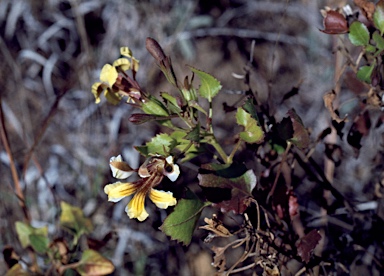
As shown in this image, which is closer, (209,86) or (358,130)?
(209,86)

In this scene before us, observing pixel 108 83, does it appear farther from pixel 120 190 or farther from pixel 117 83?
pixel 120 190

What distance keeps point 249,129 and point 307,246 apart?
0.92ft

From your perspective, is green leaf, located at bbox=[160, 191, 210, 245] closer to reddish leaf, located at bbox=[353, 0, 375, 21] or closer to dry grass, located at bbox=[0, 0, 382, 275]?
reddish leaf, located at bbox=[353, 0, 375, 21]

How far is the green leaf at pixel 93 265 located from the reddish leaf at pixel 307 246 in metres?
0.51

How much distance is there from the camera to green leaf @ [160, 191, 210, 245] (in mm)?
880

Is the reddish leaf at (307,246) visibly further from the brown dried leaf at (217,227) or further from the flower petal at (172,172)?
the flower petal at (172,172)

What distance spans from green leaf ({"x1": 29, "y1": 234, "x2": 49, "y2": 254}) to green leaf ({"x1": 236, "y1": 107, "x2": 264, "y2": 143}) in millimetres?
730

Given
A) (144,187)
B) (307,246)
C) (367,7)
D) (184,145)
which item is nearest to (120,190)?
(144,187)

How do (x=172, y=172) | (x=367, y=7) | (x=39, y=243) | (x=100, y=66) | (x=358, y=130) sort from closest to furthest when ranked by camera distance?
1. (x=172, y=172)
2. (x=367, y=7)
3. (x=358, y=130)
4. (x=39, y=243)
5. (x=100, y=66)

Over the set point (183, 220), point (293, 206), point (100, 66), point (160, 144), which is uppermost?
point (160, 144)

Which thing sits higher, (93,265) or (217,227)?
(217,227)

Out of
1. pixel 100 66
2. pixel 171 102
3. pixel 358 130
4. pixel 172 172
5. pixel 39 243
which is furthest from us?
pixel 100 66

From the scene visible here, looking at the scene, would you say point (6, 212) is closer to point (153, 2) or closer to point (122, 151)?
point (122, 151)

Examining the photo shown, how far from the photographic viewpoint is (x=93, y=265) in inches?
49.5
